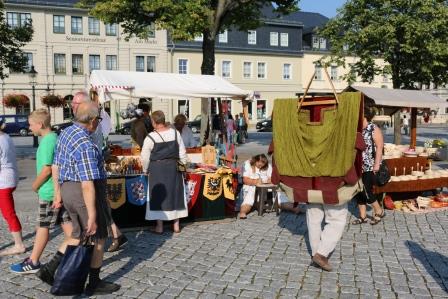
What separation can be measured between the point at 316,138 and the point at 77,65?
39756 mm

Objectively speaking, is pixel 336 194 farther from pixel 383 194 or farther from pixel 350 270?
pixel 383 194

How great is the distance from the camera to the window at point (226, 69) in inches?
1861

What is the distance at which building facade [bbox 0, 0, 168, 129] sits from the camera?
131ft

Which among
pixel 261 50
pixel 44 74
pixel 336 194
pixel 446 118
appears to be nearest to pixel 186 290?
pixel 336 194

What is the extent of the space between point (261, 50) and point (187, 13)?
3455 centimetres

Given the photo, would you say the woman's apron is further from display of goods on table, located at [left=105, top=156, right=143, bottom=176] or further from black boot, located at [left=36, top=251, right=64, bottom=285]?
black boot, located at [left=36, top=251, right=64, bottom=285]

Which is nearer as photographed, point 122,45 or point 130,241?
point 130,241

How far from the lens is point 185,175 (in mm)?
7672

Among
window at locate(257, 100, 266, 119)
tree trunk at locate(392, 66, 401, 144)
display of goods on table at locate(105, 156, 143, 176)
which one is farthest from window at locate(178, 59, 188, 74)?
display of goods on table at locate(105, 156, 143, 176)

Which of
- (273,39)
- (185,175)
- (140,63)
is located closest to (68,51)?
(140,63)

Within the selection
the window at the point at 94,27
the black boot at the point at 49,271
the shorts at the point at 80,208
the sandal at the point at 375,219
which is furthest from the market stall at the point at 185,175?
the window at the point at 94,27

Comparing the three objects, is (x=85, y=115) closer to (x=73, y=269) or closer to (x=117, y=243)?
(x=73, y=269)

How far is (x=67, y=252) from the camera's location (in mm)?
4379

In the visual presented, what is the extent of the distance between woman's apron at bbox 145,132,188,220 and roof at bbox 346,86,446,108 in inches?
197
